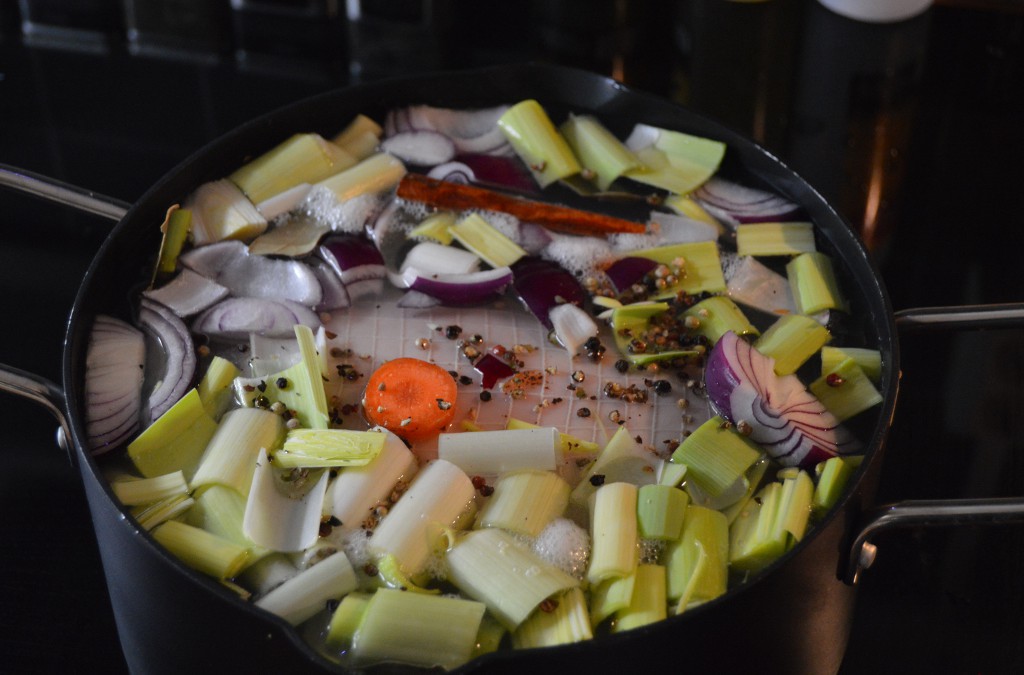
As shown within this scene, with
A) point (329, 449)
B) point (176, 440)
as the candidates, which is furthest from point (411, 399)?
point (176, 440)

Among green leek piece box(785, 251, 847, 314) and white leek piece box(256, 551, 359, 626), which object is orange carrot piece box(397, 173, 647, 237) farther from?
white leek piece box(256, 551, 359, 626)

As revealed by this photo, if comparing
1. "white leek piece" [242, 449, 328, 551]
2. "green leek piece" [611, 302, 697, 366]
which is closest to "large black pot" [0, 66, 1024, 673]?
"white leek piece" [242, 449, 328, 551]

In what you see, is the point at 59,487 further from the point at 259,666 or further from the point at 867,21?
the point at 867,21

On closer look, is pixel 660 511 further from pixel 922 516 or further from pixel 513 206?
pixel 513 206

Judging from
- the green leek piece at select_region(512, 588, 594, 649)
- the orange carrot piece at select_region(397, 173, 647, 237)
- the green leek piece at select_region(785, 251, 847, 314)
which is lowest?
the green leek piece at select_region(512, 588, 594, 649)

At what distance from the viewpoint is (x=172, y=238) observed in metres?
1.24

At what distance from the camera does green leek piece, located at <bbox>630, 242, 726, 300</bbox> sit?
1280 mm

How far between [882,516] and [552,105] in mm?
746

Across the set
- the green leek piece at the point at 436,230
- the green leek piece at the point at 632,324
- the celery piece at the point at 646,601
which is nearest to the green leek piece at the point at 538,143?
the green leek piece at the point at 436,230

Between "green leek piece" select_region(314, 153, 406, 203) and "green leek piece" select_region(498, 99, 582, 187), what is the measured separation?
0.48ft

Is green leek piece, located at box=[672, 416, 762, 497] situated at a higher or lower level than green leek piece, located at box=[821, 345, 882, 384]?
lower

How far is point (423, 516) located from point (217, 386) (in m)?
0.27

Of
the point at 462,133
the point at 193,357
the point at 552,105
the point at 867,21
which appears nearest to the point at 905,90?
the point at 867,21

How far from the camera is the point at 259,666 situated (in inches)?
34.9
